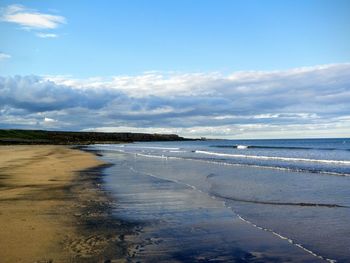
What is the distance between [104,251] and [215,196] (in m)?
8.83

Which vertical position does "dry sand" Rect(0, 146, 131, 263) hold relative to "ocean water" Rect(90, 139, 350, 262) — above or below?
below

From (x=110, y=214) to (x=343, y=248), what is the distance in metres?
6.50

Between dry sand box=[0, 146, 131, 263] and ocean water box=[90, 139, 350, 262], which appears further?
ocean water box=[90, 139, 350, 262]

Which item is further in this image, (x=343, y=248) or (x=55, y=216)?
(x=55, y=216)

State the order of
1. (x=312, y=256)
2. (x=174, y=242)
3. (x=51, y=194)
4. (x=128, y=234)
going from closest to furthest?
1. (x=312, y=256)
2. (x=174, y=242)
3. (x=128, y=234)
4. (x=51, y=194)

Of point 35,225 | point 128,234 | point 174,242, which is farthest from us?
point 35,225

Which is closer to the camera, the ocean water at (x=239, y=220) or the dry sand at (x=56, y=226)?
the dry sand at (x=56, y=226)

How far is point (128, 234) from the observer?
9.79 metres

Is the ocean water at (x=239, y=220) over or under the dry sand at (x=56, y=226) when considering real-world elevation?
over

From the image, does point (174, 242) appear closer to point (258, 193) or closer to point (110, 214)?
point (110, 214)

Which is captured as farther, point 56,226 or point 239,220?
point 239,220

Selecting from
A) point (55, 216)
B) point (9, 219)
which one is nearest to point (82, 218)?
point (55, 216)

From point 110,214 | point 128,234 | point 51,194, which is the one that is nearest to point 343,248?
point 128,234

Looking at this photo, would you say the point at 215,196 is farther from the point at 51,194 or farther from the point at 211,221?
the point at 51,194
